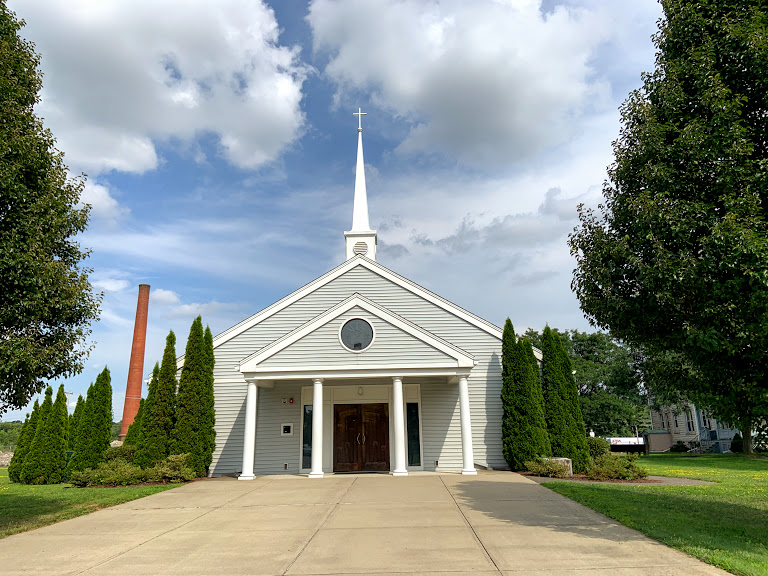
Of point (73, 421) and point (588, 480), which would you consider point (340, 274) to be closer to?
point (588, 480)

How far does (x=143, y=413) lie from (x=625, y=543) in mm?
14635

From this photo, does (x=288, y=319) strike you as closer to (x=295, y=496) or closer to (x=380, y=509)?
(x=295, y=496)

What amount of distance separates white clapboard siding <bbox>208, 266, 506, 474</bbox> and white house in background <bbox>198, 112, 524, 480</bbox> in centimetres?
3

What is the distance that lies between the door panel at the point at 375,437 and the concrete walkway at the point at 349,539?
236 inches

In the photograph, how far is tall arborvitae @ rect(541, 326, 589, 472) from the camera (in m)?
16.3

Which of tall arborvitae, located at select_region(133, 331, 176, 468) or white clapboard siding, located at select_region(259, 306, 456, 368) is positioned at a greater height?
white clapboard siding, located at select_region(259, 306, 456, 368)

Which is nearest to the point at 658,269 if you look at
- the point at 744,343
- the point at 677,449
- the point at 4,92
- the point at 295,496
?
the point at 744,343

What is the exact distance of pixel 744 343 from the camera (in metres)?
6.58

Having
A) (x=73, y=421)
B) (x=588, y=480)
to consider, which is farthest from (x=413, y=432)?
(x=73, y=421)

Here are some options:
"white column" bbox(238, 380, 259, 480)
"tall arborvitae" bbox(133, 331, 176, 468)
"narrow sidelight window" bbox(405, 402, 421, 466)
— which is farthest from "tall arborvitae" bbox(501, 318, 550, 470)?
"tall arborvitae" bbox(133, 331, 176, 468)

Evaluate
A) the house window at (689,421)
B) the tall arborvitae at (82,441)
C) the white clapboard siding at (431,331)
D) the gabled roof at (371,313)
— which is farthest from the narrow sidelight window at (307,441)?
the house window at (689,421)

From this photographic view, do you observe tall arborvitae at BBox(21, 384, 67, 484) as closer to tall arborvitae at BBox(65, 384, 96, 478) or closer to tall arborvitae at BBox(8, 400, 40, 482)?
tall arborvitae at BBox(65, 384, 96, 478)

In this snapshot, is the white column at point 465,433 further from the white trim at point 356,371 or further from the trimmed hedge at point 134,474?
the trimmed hedge at point 134,474

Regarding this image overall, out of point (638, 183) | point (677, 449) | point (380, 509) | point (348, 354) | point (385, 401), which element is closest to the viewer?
point (638, 183)
